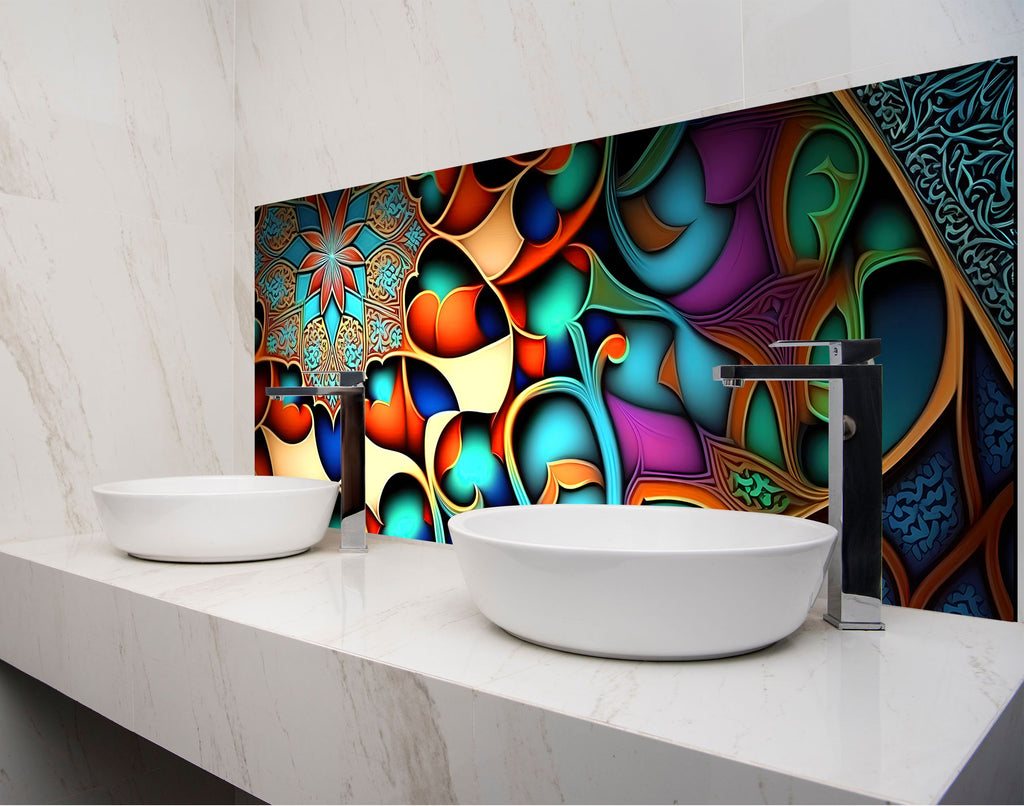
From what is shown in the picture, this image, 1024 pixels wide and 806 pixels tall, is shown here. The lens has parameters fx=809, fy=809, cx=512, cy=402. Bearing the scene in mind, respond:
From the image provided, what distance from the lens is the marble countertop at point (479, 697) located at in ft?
2.18

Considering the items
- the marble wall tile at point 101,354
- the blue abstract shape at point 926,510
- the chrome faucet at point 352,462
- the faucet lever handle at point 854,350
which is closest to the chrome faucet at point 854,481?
the faucet lever handle at point 854,350

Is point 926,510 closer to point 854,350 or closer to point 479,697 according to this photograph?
point 854,350

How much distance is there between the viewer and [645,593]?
811 mm

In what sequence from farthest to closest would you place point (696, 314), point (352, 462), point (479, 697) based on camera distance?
point (352, 462) → point (696, 314) → point (479, 697)

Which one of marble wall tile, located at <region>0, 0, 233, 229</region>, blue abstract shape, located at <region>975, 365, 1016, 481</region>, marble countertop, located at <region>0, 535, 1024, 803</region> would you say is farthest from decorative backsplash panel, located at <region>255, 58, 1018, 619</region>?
marble wall tile, located at <region>0, 0, 233, 229</region>

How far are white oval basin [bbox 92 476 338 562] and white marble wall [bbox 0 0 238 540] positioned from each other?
1.19ft

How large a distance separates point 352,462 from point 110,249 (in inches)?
31.0

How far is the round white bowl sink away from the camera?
2.64ft

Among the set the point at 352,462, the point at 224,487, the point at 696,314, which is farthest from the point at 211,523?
the point at 696,314

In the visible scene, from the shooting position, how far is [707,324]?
4.17ft

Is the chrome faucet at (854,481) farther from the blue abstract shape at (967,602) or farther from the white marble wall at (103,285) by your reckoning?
the white marble wall at (103,285)

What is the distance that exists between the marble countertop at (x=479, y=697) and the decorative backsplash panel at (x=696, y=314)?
229mm

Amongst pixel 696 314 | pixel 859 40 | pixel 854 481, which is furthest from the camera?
pixel 696 314

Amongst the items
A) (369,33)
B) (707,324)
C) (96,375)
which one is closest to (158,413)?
(96,375)
